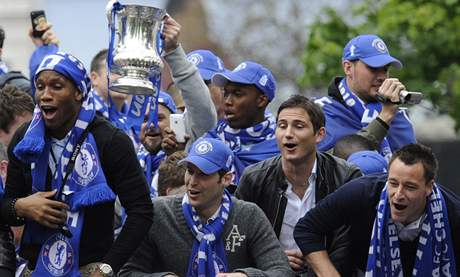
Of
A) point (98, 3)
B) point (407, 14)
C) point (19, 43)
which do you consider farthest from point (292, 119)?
point (98, 3)

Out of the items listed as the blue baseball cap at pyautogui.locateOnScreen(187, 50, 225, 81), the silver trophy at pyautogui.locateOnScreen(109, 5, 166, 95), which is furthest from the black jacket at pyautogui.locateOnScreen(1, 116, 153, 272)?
the blue baseball cap at pyautogui.locateOnScreen(187, 50, 225, 81)

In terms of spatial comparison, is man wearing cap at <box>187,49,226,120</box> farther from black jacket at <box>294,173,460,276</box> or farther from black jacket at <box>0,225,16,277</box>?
black jacket at <box>0,225,16,277</box>

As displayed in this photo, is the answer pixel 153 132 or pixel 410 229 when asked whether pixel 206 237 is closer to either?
pixel 410 229

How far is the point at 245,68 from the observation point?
38.6 feet

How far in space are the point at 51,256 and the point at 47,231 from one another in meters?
0.15

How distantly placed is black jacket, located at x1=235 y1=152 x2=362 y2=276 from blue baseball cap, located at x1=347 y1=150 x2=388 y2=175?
435 mm

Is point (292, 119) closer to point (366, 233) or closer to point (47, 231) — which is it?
point (366, 233)

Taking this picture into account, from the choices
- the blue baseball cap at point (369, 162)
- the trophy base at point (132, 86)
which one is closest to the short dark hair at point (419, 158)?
the blue baseball cap at point (369, 162)

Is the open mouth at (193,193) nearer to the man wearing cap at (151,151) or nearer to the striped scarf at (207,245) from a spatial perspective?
the striped scarf at (207,245)

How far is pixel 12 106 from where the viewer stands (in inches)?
458

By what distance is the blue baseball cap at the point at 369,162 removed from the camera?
36.8 feet

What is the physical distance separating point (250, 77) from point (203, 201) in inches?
66.6

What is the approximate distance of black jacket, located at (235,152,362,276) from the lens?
34.9 ft

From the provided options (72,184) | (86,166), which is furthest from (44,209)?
(86,166)
